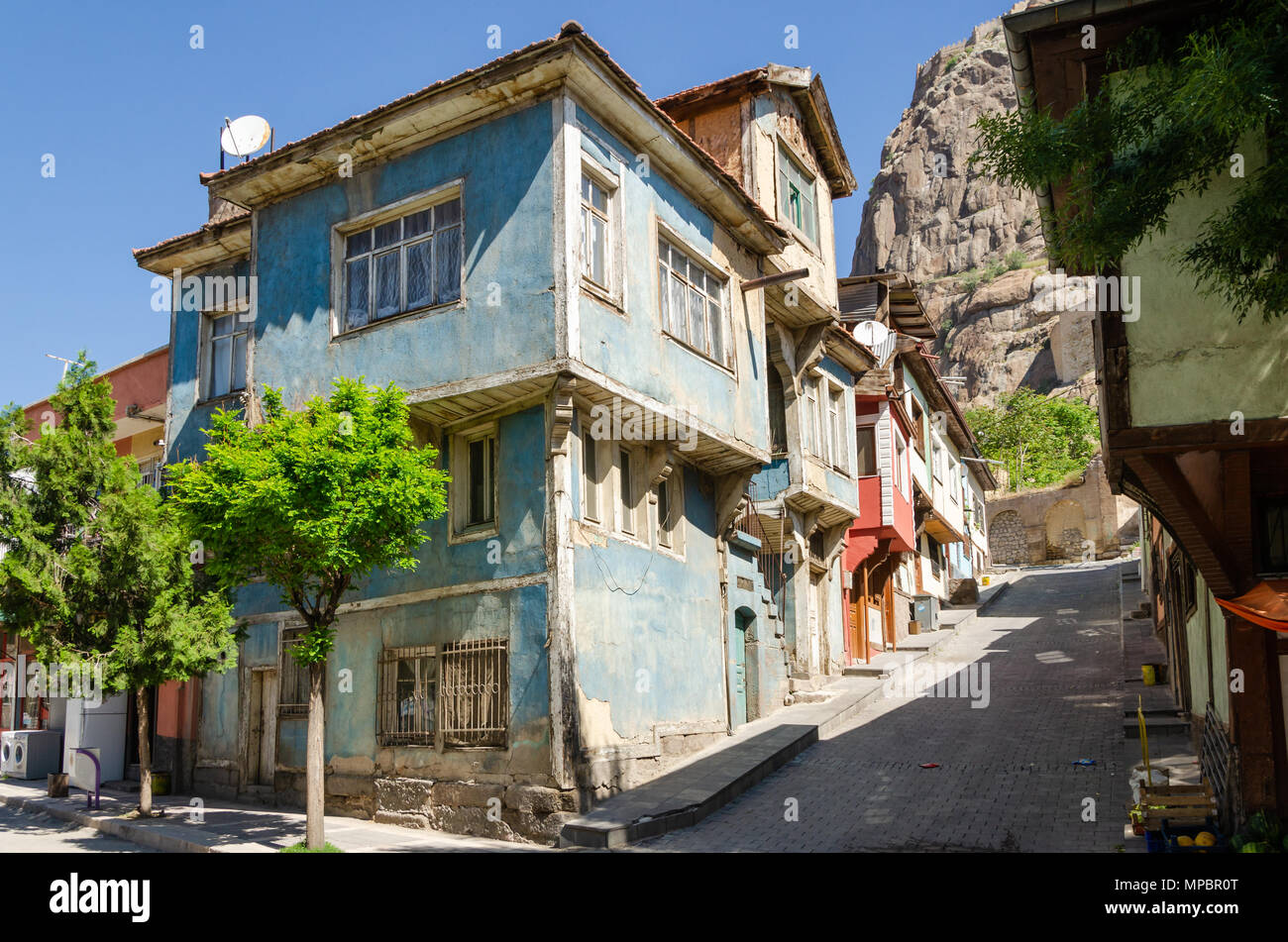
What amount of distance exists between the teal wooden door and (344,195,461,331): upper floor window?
26.9ft

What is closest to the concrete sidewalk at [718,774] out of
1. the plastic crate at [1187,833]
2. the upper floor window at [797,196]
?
the plastic crate at [1187,833]

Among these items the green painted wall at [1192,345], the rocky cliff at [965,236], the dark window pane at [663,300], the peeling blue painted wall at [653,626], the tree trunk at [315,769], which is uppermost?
the rocky cliff at [965,236]

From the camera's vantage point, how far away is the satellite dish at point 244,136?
18.1 metres

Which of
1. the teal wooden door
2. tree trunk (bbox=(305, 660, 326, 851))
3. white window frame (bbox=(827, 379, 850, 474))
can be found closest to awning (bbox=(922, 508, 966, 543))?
white window frame (bbox=(827, 379, 850, 474))

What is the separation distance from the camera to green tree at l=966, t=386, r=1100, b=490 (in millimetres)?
65500

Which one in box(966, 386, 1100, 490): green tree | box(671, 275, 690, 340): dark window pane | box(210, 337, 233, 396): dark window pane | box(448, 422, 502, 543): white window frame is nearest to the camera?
box(448, 422, 502, 543): white window frame

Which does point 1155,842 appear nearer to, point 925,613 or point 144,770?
point 144,770

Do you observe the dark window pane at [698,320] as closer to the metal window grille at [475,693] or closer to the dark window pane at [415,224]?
the dark window pane at [415,224]

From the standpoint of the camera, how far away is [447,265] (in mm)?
14547

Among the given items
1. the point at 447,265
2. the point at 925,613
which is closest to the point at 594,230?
the point at 447,265

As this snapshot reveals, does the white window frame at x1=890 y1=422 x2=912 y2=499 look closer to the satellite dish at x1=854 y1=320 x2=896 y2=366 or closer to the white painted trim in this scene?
the satellite dish at x1=854 y1=320 x2=896 y2=366

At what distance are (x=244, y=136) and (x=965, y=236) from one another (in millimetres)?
91436

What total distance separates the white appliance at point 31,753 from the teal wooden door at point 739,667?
44.1 ft
